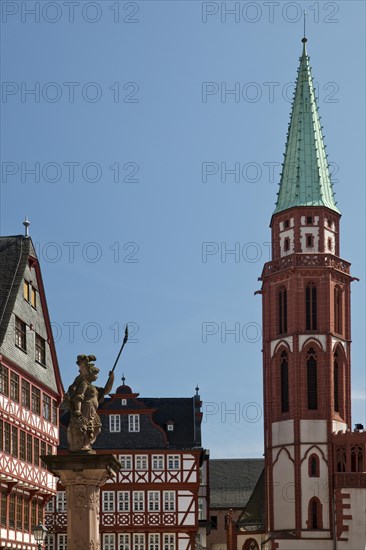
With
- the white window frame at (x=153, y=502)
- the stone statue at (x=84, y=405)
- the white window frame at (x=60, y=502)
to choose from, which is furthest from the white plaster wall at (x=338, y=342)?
the stone statue at (x=84, y=405)

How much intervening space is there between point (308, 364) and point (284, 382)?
2.17 metres

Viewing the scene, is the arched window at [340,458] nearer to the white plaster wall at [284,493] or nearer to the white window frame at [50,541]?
the white plaster wall at [284,493]

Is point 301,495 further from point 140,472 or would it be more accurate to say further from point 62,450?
point 62,450

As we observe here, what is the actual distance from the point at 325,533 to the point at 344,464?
4.65 metres

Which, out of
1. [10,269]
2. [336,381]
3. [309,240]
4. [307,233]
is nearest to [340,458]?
[336,381]

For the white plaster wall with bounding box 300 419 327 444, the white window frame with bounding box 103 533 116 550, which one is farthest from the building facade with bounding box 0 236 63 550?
the white plaster wall with bounding box 300 419 327 444

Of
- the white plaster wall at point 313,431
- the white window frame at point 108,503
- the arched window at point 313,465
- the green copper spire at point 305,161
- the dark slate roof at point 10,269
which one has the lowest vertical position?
the white window frame at point 108,503

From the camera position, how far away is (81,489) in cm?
2766

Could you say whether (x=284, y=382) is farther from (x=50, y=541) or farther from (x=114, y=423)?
(x=50, y=541)

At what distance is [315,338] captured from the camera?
87375mm

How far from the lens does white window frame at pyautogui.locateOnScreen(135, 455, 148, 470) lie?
276 ft

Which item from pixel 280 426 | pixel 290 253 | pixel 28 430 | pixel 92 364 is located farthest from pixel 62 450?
pixel 92 364

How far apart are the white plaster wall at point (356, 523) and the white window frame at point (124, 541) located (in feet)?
43.9

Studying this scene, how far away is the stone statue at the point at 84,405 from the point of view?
2820 cm
